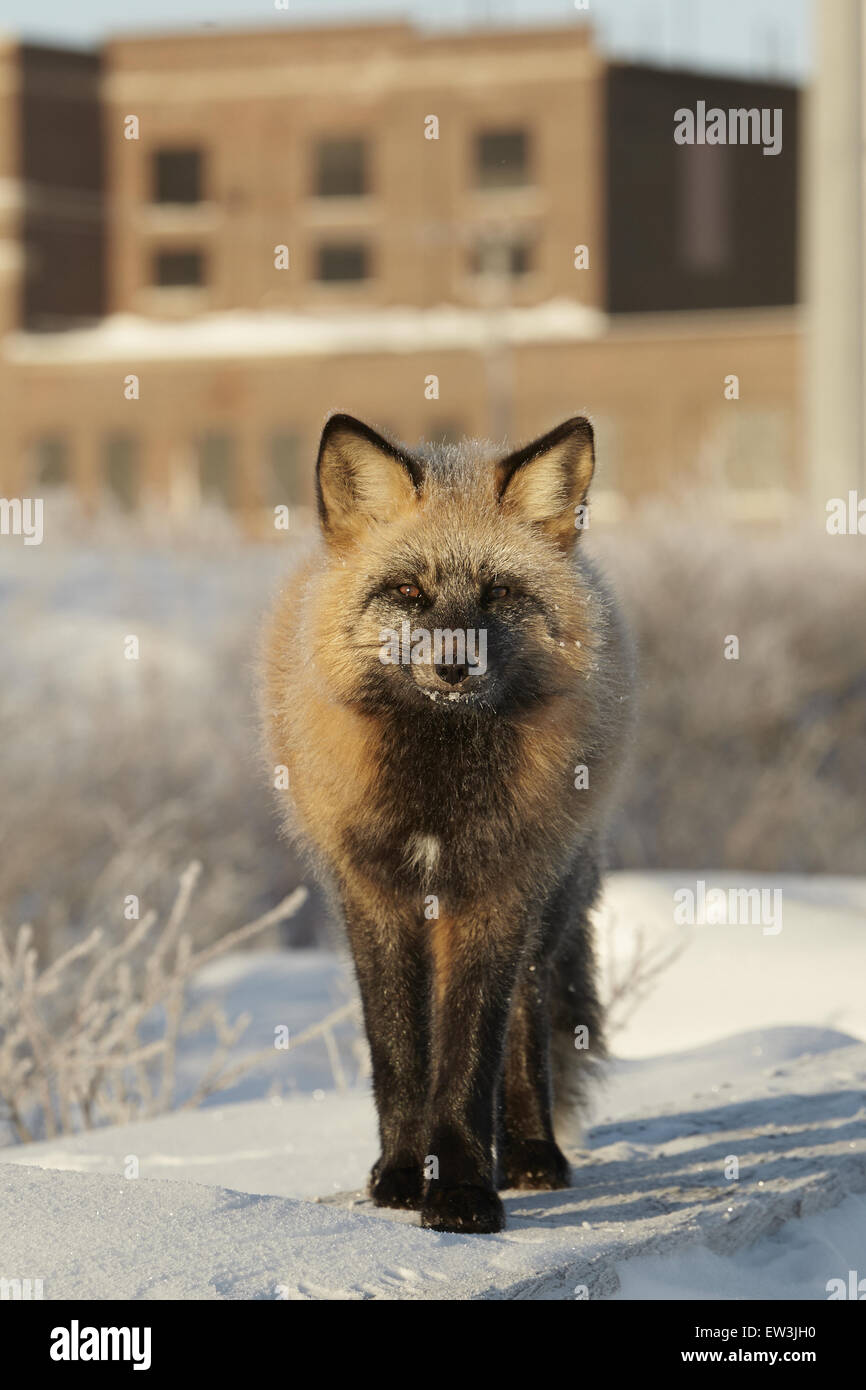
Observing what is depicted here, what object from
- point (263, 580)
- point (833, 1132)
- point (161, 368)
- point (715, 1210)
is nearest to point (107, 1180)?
point (715, 1210)

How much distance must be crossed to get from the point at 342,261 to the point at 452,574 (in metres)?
39.3

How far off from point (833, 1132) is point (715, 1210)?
0.84 meters

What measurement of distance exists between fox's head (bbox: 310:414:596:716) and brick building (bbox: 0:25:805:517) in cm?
3460

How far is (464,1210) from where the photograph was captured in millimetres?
4254

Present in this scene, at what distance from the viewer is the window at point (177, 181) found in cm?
4247

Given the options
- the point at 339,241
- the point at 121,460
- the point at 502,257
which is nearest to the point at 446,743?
the point at 502,257

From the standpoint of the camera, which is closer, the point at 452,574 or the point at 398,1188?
the point at 452,574

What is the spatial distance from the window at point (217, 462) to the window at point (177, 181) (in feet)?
19.2

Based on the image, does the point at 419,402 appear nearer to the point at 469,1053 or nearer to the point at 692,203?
the point at 692,203

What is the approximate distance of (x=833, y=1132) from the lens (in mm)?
5223

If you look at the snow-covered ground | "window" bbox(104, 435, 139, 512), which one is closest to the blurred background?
"window" bbox(104, 435, 139, 512)

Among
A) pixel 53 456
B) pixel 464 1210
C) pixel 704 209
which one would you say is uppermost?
pixel 704 209

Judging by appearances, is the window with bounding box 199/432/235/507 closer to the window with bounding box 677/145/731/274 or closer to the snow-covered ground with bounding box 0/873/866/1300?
the window with bounding box 677/145/731/274

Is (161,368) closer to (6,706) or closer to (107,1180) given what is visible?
(6,706)
